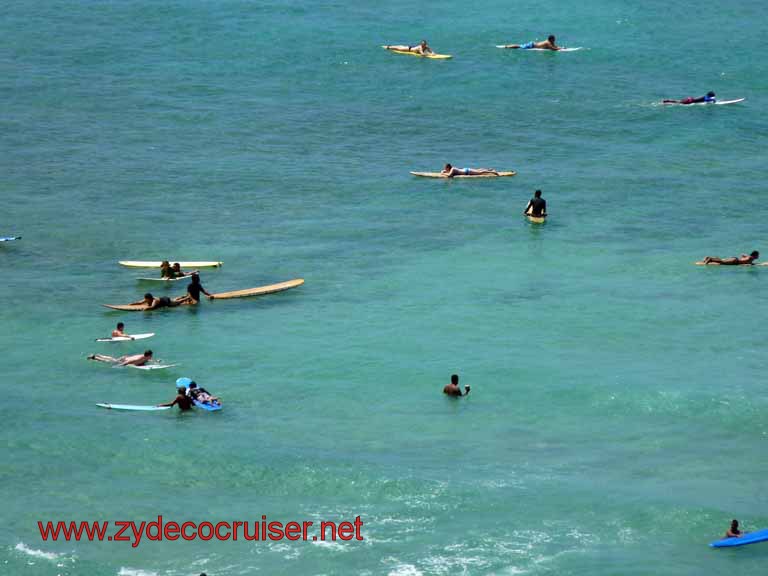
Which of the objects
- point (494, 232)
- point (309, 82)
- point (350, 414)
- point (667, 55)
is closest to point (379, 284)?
point (494, 232)

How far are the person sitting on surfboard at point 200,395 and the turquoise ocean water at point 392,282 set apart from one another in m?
0.71

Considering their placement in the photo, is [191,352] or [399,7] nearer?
[191,352]

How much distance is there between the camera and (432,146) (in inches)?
2899

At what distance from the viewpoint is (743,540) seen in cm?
3431

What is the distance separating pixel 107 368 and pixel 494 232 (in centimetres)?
2177

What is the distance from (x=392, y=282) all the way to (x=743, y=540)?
23.4m

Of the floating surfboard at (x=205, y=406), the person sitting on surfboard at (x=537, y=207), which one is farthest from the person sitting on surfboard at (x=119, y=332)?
the person sitting on surfboard at (x=537, y=207)

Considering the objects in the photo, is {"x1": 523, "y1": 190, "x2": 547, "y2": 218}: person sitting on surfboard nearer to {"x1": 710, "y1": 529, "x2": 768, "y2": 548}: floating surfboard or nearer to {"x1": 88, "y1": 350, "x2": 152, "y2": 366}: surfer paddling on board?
{"x1": 88, "y1": 350, "x2": 152, "y2": 366}: surfer paddling on board

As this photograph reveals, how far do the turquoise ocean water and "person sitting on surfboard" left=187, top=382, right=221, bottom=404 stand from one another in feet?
2.32

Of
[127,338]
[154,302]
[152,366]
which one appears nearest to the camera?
[152,366]

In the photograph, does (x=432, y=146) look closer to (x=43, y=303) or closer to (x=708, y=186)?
(x=708, y=186)

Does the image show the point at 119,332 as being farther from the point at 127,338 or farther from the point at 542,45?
the point at 542,45

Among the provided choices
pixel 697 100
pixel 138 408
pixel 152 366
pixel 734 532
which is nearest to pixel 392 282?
pixel 152 366

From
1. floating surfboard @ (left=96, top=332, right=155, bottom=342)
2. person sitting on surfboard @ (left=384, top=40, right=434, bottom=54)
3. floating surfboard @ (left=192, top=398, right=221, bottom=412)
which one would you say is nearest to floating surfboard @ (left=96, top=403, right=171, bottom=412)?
floating surfboard @ (left=192, top=398, right=221, bottom=412)
